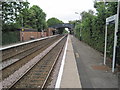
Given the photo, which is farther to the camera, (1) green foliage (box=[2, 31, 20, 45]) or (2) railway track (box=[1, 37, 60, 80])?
(1) green foliage (box=[2, 31, 20, 45])

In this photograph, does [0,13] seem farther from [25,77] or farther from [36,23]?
[36,23]

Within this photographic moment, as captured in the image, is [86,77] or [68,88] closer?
[68,88]

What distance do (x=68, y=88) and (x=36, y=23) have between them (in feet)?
187

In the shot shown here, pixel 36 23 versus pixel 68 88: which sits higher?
pixel 36 23

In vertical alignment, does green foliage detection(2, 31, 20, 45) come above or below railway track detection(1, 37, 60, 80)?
above

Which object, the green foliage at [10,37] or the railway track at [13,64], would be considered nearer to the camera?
the railway track at [13,64]

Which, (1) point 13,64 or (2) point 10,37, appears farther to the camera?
(2) point 10,37

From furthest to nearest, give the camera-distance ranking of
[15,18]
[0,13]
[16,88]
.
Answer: [15,18] < [0,13] < [16,88]

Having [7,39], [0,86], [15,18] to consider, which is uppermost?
[15,18]

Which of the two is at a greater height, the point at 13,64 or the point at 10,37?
the point at 10,37

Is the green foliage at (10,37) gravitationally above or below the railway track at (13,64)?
above

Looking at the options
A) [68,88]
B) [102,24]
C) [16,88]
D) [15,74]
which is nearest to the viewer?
[68,88]

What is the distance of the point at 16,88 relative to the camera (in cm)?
549


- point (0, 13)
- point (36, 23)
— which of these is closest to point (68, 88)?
point (0, 13)
